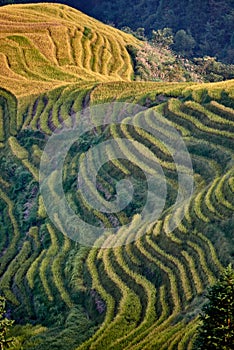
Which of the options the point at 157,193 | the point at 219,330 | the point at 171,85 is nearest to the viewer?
the point at 219,330

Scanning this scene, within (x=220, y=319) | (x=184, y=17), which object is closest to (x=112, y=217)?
(x=220, y=319)

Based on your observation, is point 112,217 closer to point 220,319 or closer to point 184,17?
point 220,319

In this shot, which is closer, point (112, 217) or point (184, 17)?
point (112, 217)

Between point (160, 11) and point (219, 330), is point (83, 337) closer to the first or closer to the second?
point (219, 330)

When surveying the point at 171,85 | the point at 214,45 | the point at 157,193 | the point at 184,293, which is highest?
the point at 214,45

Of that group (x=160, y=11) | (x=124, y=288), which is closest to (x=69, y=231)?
(x=124, y=288)

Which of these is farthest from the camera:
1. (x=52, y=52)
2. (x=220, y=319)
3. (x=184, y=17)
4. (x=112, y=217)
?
(x=184, y=17)

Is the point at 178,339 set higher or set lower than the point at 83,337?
higher
